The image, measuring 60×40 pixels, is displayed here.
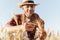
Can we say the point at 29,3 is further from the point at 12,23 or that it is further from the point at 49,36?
the point at 49,36

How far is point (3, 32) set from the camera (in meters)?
2.71

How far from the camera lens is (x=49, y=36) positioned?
282 cm

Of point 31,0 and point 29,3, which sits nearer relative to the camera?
point 29,3

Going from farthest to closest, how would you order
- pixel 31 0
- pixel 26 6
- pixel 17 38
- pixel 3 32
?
pixel 31 0 < pixel 26 6 < pixel 3 32 < pixel 17 38

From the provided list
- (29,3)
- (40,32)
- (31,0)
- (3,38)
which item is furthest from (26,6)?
(3,38)

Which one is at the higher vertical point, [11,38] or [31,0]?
[31,0]

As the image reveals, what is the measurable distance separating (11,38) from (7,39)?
0.16ft

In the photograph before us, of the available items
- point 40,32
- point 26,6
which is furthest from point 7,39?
point 26,6

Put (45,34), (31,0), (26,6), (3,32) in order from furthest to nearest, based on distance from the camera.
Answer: (31,0), (26,6), (45,34), (3,32)

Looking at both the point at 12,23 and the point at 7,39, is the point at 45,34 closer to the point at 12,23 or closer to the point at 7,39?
the point at 7,39

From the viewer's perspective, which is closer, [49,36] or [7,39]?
[7,39]

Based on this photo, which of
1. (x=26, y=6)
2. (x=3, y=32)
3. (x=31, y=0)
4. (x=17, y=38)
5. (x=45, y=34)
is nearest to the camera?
(x=17, y=38)

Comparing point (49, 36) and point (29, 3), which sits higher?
point (29, 3)

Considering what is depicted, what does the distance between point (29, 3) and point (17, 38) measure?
134cm
